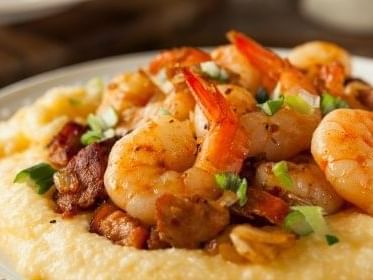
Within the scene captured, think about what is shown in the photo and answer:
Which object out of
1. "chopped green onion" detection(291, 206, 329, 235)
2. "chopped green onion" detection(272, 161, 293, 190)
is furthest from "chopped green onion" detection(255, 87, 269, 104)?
"chopped green onion" detection(291, 206, 329, 235)

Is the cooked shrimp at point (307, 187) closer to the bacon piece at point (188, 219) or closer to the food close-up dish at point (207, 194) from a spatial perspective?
the food close-up dish at point (207, 194)

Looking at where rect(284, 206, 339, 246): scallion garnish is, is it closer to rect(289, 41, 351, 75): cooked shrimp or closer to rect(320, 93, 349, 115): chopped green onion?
rect(320, 93, 349, 115): chopped green onion

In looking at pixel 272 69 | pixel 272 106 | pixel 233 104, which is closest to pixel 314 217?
pixel 272 106

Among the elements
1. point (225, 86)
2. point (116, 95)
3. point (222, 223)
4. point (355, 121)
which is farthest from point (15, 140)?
point (355, 121)

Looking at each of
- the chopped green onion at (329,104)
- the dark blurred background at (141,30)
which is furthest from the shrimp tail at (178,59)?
the dark blurred background at (141,30)

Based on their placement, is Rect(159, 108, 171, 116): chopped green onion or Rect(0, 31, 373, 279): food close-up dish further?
Rect(159, 108, 171, 116): chopped green onion

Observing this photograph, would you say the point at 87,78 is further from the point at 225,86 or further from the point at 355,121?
the point at 355,121
